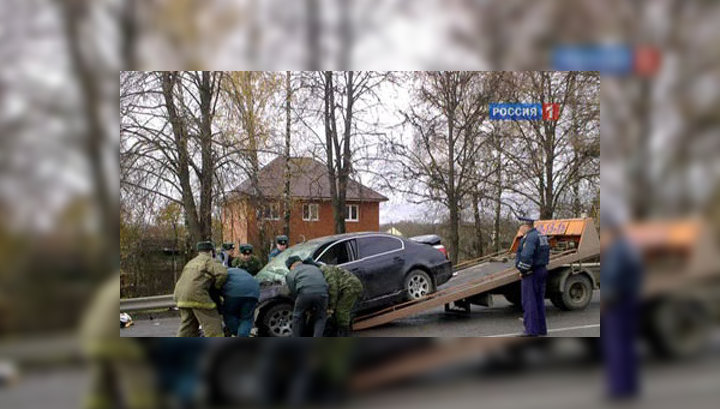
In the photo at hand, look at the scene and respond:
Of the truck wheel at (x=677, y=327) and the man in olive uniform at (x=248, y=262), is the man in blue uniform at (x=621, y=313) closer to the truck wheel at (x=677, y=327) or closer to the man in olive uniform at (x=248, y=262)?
the truck wheel at (x=677, y=327)

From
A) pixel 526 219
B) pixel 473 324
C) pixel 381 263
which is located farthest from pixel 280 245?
pixel 526 219

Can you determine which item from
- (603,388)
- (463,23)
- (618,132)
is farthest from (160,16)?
(603,388)

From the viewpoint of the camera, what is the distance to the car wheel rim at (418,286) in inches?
168

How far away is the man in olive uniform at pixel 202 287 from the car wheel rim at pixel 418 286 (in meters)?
1.26

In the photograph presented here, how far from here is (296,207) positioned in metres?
4.12

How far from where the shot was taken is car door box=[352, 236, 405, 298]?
4145 mm

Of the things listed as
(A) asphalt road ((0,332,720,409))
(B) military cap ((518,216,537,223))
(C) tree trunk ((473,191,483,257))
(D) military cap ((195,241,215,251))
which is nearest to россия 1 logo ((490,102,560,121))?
(C) tree trunk ((473,191,483,257))

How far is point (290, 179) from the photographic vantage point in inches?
161

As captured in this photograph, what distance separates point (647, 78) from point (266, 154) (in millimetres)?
2414

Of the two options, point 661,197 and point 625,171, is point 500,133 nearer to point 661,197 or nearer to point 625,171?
point 625,171

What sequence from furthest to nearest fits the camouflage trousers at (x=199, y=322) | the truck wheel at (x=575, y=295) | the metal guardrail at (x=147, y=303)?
1. the truck wheel at (x=575, y=295)
2. the camouflage trousers at (x=199, y=322)
3. the metal guardrail at (x=147, y=303)

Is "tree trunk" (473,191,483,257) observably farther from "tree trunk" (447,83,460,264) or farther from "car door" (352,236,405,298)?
"car door" (352,236,405,298)

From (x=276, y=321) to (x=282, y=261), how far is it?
0.42 metres

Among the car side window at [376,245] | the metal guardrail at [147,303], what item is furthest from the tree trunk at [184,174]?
the car side window at [376,245]
